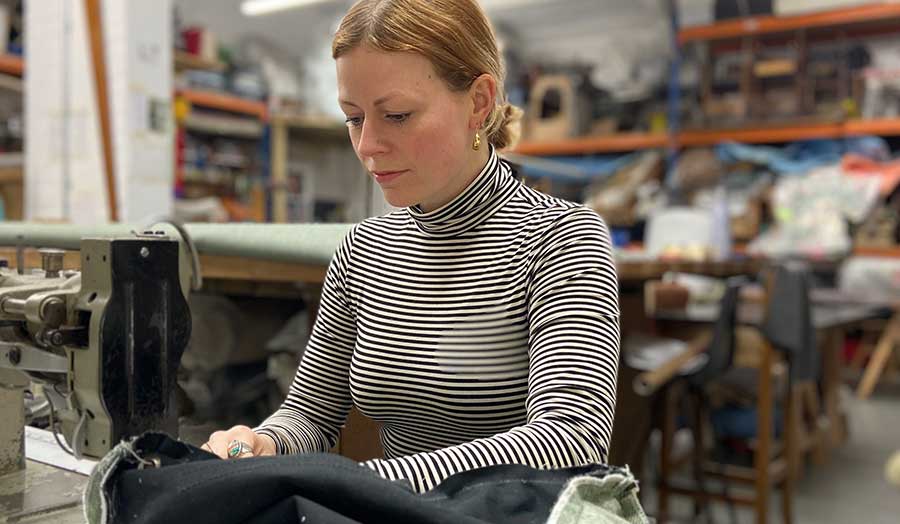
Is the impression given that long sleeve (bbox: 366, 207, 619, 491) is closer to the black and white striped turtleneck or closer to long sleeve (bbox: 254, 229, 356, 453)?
the black and white striped turtleneck

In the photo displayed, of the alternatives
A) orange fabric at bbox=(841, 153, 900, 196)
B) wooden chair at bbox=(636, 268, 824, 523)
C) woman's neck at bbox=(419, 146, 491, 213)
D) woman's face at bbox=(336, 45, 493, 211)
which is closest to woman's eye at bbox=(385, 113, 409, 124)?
woman's face at bbox=(336, 45, 493, 211)

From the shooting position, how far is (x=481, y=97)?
3.15 feet

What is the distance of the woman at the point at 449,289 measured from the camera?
0.85 metres

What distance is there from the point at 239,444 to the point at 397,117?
41 centimetres

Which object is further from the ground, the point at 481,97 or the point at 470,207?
the point at 481,97

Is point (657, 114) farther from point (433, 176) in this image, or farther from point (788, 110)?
point (433, 176)

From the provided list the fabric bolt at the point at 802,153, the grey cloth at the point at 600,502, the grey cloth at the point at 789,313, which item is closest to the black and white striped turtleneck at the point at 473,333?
the grey cloth at the point at 600,502

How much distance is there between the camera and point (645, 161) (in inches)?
259

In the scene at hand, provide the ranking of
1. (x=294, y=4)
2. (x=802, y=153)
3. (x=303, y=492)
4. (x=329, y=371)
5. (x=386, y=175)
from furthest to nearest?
(x=294, y=4) → (x=802, y=153) → (x=329, y=371) → (x=386, y=175) → (x=303, y=492)

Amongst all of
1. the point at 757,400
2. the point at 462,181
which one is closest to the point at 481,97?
the point at 462,181

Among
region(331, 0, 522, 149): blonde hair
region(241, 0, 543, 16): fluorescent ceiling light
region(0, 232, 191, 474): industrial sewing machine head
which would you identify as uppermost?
region(241, 0, 543, 16): fluorescent ceiling light

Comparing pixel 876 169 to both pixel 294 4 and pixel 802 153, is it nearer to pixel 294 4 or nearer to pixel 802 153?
pixel 802 153

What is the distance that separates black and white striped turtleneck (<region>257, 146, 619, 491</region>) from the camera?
84 cm

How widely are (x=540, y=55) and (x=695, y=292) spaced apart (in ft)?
14.5
